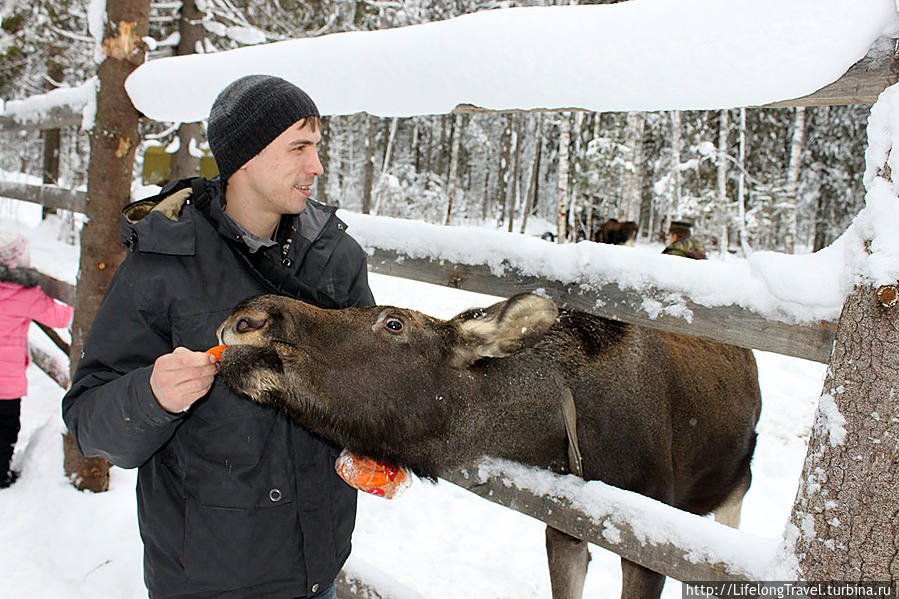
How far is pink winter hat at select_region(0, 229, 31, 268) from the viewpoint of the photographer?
15.6ft

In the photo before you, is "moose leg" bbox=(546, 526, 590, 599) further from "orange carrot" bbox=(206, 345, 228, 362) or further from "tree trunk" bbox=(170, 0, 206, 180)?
"tree trunk" bbox=(170, 0, 206, 180)

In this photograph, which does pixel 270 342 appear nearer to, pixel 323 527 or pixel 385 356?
pixel 385 356

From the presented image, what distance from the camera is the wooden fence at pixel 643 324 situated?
5.57 feet

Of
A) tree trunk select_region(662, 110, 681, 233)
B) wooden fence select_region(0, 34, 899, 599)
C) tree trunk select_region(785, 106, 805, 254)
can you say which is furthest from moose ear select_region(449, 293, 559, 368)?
tree trunk select_region(662, 110, 681, 233)

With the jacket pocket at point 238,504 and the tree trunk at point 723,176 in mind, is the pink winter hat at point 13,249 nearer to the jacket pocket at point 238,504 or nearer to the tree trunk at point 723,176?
the jacket pocket at point 238,504

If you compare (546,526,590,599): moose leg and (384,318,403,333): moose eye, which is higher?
(384,318,403,333): moose eye

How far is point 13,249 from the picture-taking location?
4.79 meters

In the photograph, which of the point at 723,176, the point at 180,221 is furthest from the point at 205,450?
the point at 723,176

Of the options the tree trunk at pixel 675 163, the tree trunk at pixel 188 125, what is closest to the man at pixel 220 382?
the tree trunk at pixel 188 125

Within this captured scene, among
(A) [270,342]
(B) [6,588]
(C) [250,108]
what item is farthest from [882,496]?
(B) [6,588]

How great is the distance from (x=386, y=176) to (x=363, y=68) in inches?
914

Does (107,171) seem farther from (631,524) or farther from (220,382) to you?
(631,524)

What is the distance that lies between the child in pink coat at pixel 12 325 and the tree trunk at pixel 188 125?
534 cm

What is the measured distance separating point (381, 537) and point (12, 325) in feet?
11.4
